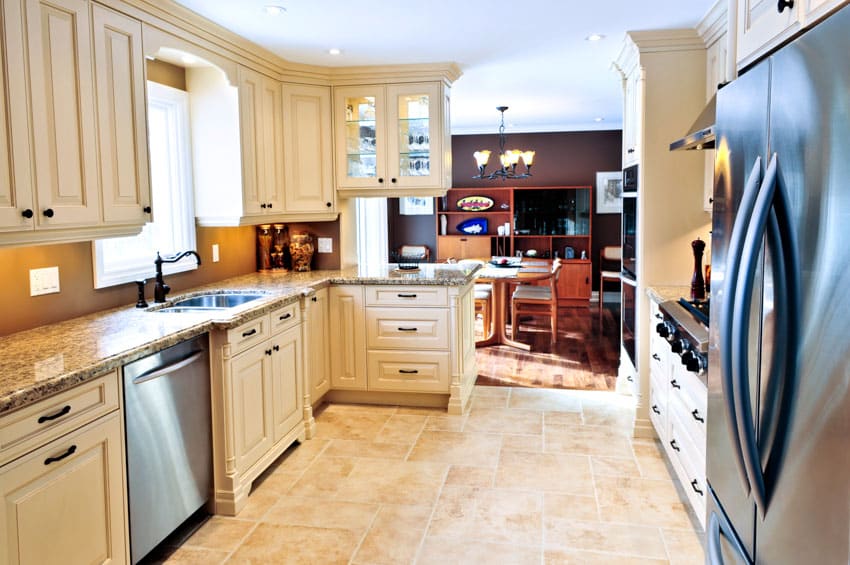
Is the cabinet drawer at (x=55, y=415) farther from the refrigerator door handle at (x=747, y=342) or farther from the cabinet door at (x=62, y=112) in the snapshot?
the refrigerator door handle at (x=747, y=342)

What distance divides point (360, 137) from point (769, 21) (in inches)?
148

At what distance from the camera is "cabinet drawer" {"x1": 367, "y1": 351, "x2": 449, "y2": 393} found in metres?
4.59

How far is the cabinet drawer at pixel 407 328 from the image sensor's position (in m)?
4.55

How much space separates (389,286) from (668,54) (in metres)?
2.23

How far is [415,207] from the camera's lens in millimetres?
10164

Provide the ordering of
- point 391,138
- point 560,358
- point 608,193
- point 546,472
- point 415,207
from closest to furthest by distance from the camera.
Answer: point 546,472, point 391,138, point 560,358, point 608,193, point 415,207

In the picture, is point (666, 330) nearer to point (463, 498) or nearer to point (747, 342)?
point (463, 498)

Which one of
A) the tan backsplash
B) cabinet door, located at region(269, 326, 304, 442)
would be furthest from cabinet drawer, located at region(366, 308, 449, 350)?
the tan backsplash

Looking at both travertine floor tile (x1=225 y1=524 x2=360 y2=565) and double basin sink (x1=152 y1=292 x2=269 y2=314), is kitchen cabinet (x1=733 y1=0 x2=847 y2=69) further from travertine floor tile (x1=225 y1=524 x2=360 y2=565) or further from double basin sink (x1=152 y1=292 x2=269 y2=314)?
double basin sink (x1=152 y1=292 x2=269 y2=314)

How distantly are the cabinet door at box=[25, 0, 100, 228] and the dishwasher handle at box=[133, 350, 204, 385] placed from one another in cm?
64

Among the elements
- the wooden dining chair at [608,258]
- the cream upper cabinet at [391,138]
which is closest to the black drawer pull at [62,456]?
the cream upper cabinet at [391,138]

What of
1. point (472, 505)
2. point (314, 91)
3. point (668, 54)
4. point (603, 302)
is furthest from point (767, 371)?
point (603, 302)

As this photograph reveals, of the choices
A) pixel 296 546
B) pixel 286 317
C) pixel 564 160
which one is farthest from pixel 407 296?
pixel 564 160

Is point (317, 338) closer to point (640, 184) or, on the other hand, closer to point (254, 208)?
point (254, 208)
